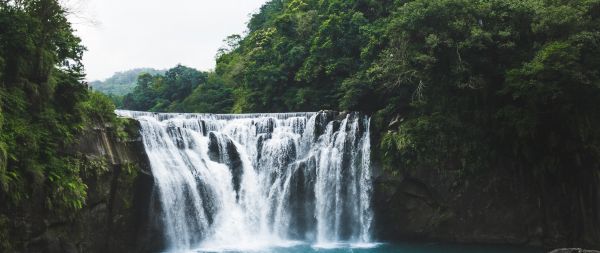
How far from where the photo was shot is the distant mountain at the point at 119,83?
81.6m

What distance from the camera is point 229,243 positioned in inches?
779

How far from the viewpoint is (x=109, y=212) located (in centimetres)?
1684

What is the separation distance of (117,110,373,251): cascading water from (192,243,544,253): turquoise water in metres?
0.88

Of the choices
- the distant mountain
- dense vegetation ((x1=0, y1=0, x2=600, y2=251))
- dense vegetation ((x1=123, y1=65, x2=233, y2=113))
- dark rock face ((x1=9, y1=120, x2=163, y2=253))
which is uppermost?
the distant mountain

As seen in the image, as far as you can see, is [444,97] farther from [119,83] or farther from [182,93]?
[119,83]

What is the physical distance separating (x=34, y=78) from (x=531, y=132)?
15.6 m

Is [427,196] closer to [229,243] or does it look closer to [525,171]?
[525,171]

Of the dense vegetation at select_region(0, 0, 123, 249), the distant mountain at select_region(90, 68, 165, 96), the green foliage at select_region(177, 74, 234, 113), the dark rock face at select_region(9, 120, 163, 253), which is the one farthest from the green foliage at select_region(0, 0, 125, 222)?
the distant mountain at select_region(90, 68, 165, 96)

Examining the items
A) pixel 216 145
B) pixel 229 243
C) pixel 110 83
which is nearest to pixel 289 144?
pixel 216 145

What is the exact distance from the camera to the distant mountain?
81.6 m

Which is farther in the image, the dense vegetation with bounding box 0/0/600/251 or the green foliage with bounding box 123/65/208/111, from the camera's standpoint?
the green foliage with bounding box 123/65/208/111

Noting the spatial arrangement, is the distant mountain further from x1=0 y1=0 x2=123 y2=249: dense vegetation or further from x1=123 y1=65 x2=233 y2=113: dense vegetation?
x1=0 y1=0 x2=123 y2=249: dense vegetation

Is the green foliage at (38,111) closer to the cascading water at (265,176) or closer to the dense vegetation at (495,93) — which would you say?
the cascading water at (265,176)

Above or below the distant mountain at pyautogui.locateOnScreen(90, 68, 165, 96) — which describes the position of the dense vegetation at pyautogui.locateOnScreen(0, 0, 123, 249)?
below
